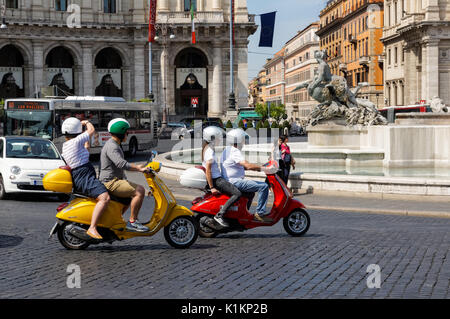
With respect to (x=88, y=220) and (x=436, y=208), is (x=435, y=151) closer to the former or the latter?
(x=436, y=208)

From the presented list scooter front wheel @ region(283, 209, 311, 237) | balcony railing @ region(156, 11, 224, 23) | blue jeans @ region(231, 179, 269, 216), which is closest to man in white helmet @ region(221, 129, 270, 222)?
blue jeans @ region(231, 179, 269, 216)

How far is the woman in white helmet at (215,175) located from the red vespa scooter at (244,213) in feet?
0.31

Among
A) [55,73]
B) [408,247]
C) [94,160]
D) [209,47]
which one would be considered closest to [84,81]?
[55,73]

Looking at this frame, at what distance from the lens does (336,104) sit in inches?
981

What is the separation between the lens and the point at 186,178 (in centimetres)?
1027

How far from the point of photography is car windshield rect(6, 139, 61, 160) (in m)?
17.5

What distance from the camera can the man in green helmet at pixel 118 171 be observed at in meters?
9.19

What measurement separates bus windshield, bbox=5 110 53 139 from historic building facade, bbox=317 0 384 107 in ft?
200

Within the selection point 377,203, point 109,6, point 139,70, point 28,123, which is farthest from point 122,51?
point 377,203

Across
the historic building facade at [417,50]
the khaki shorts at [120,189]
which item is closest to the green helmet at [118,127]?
the khaki shorts at [120,189]

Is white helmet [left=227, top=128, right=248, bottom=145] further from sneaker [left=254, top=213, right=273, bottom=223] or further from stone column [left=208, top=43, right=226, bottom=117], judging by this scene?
stone column [left=208, top=43, right=226, bottom=117]

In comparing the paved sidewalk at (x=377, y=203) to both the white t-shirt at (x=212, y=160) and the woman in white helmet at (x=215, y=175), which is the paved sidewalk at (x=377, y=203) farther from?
the white t-shirt at (x=212, y=160)

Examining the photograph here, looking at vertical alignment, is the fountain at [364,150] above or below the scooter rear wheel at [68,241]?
above

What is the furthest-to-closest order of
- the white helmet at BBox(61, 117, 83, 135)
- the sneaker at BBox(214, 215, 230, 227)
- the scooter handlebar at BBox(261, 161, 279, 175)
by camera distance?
the scooter handlebar at BBox(261, 161, 279, 175) < the sneaker at BBox(214, 215, 230, 227) < the white helmet at BBox(61, 117, 83, 135)
